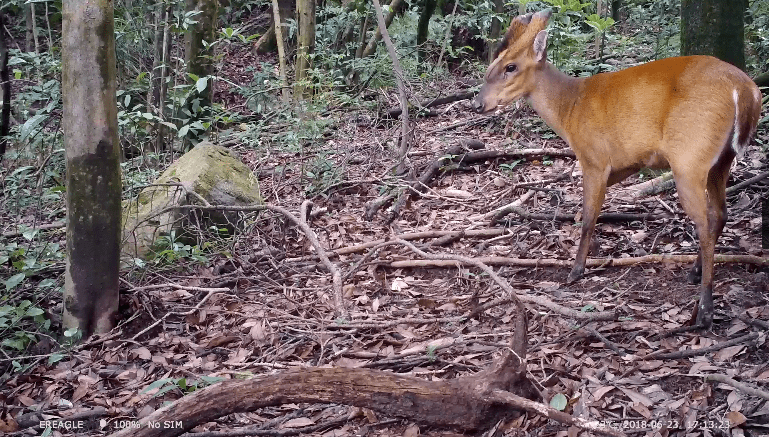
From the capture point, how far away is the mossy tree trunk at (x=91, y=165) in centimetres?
402

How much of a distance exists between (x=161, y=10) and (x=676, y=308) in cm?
648

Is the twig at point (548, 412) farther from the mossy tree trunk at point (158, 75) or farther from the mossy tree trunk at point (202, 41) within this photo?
the mossy tree trunk at point (202, 41)

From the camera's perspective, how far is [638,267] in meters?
4.70

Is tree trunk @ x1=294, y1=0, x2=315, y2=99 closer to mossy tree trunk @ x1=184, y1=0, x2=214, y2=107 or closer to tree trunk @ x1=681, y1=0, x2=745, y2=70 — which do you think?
mossy tree trunk @ x1=184, y1=0, x2=214, y2=107

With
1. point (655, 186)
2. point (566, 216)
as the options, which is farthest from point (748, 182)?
point (566, 216)

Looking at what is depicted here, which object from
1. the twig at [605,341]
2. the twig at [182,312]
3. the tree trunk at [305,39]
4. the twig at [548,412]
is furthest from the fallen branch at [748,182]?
the tree trunk at [305,39]

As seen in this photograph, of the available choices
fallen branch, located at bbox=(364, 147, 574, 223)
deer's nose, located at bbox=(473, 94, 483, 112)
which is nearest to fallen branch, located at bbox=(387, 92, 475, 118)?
fallen branch, located at bbox=(364, 147, 574, 223)

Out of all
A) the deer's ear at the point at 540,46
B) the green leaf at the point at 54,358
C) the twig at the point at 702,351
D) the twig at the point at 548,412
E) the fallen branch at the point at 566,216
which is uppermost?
the deer's ear at the point at 540,46

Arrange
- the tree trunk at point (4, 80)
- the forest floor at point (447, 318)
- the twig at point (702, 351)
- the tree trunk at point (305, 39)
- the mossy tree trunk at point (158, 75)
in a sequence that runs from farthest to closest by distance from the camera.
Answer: the tree trunk at point (305, 39)
the mossy tree trunk at point (158, 75)
the tree trunk at point (4, 80)
the twig at point (702, 351)
the forest floor at point (447, 318)

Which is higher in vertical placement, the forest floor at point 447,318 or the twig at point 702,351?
the twig at point 702,351

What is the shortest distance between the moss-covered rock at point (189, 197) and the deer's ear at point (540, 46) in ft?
9.07

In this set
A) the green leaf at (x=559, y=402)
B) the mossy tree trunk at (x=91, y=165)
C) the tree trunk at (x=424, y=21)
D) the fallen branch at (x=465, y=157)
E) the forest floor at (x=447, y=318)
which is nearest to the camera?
the green leaf at (x=559, y=402)

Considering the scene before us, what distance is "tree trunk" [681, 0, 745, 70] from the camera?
594cm

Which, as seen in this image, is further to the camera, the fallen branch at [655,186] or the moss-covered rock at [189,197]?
the fallen branch at [655,186]
